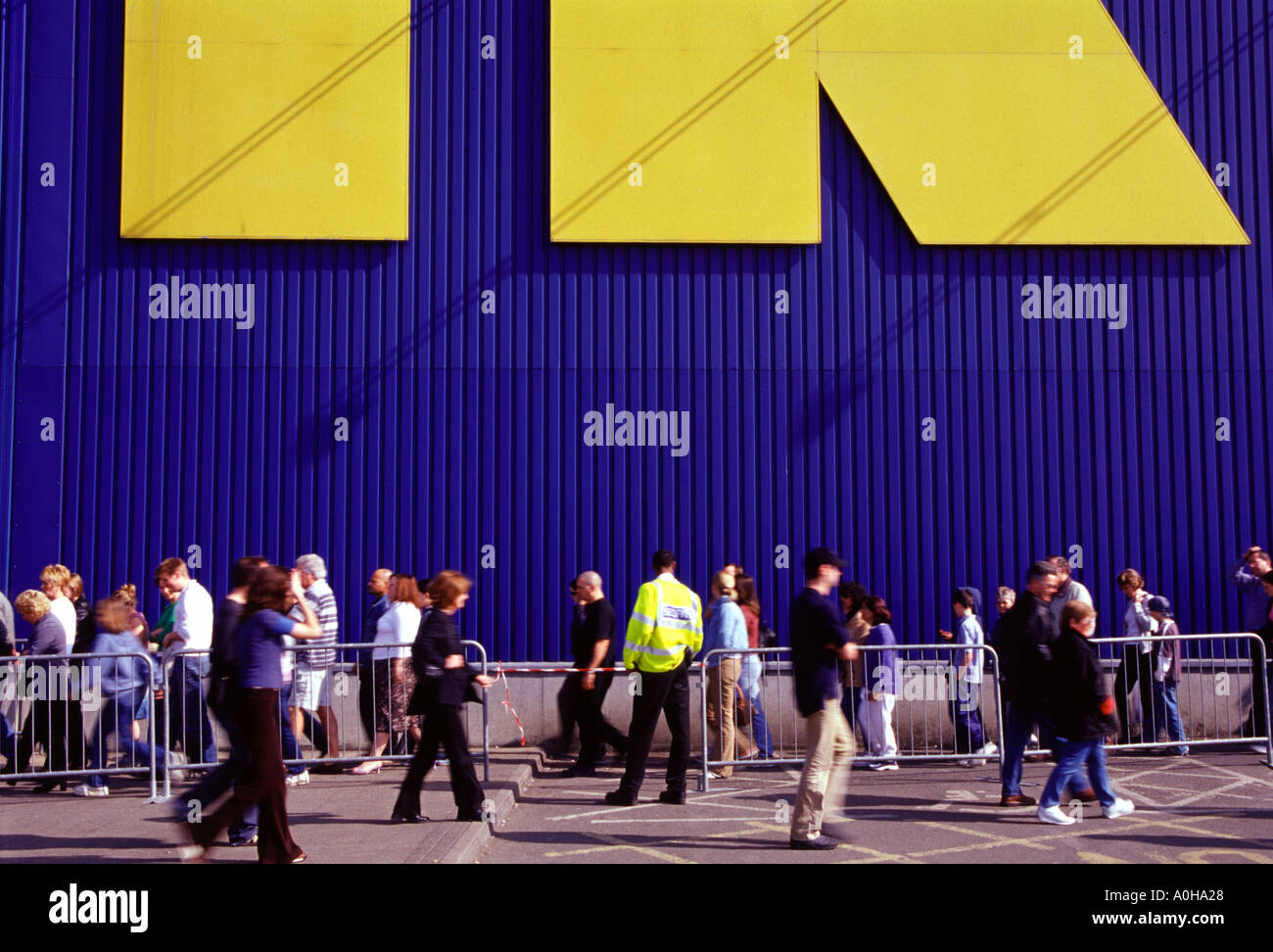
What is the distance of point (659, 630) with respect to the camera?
8.77 m

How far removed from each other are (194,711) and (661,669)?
425 cm

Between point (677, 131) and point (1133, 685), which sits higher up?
point (677, 131)

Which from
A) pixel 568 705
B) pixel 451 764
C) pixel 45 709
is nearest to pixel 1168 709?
pixel 568 705

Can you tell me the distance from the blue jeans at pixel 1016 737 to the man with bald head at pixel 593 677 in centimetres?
339

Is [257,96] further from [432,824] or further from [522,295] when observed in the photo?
[432,824]

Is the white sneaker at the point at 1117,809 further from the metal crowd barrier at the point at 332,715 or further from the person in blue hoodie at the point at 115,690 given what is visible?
the person in blue hoodie at the point at 115,690

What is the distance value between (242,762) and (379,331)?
23.0 feet

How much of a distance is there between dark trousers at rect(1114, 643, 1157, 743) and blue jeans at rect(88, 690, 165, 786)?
28.5 ft

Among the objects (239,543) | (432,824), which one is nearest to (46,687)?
(239,543)

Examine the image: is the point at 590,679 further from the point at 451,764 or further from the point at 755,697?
the point at 451,764

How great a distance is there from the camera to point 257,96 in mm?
12781

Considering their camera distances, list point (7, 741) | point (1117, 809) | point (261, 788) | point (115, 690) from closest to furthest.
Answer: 1. point (261, 788)
2. point (1117, 809)
3. point (115, 690)
4. point (7, 741)

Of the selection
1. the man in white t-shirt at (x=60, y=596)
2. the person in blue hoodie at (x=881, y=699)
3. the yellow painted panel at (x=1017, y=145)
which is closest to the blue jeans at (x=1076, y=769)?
the person in blue hoodie at (x=881, y=699)

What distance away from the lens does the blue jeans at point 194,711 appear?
32.7 feet
